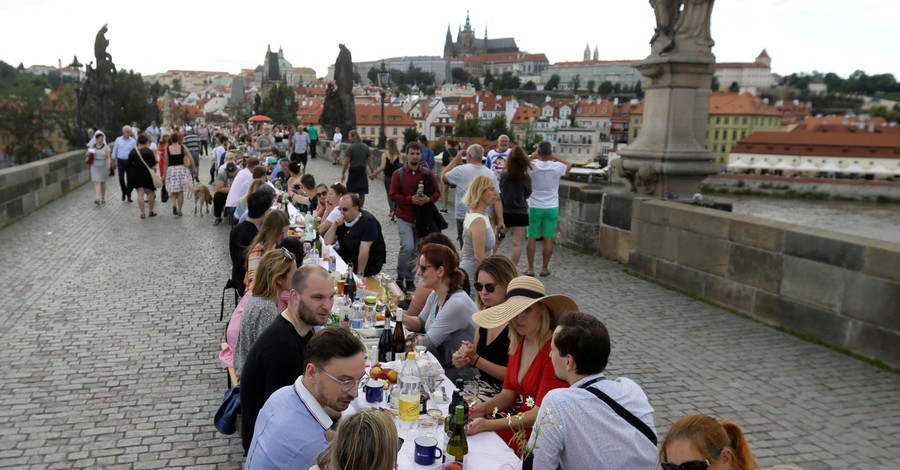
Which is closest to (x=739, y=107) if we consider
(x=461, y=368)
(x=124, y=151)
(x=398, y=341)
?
(x=124, y=151)

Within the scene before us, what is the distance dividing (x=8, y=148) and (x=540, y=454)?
6868 centimetres

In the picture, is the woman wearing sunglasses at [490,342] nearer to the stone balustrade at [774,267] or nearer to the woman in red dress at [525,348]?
the woman in red dress at [525,348]

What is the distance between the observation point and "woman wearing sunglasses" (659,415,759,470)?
2.14 m

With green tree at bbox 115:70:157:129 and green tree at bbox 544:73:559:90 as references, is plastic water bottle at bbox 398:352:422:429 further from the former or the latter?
green tree at bbox 544:73:559:90

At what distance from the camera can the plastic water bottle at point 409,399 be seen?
3.20 m

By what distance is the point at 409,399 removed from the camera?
126 inches

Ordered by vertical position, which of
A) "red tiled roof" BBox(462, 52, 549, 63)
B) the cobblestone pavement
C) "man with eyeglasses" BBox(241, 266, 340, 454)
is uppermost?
"red tiled roof" BBox(462, 52, 549, 63)

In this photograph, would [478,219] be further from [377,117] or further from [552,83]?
[552,83]

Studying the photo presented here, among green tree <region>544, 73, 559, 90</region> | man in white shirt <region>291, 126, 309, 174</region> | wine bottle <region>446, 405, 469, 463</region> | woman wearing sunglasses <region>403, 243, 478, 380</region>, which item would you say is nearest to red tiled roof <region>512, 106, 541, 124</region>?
green tree <region>544, 73, 559, 90</region>

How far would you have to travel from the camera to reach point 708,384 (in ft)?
16.7

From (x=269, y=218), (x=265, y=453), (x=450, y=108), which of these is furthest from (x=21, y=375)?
(x=450, y=108)

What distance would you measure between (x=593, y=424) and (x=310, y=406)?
40.5 inches

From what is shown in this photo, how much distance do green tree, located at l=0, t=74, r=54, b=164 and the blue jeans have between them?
196ft

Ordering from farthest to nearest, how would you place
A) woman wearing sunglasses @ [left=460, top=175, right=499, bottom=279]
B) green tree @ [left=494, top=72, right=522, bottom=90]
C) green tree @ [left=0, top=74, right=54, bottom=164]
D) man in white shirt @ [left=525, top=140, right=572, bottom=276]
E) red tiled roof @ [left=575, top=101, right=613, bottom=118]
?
green tree @ [left=494, top=72, right=522, bottom=90], red tiled roof @ [left=575, top=101, right=613, bottom=118], green tree @ [left=0, top=74, right=54, bottom=164], man in white shirt @ [left=525, top=140, right=572, bottom=276], woman wearing sunglasses @ [left=460, top=175, right=499, bottom=279]
